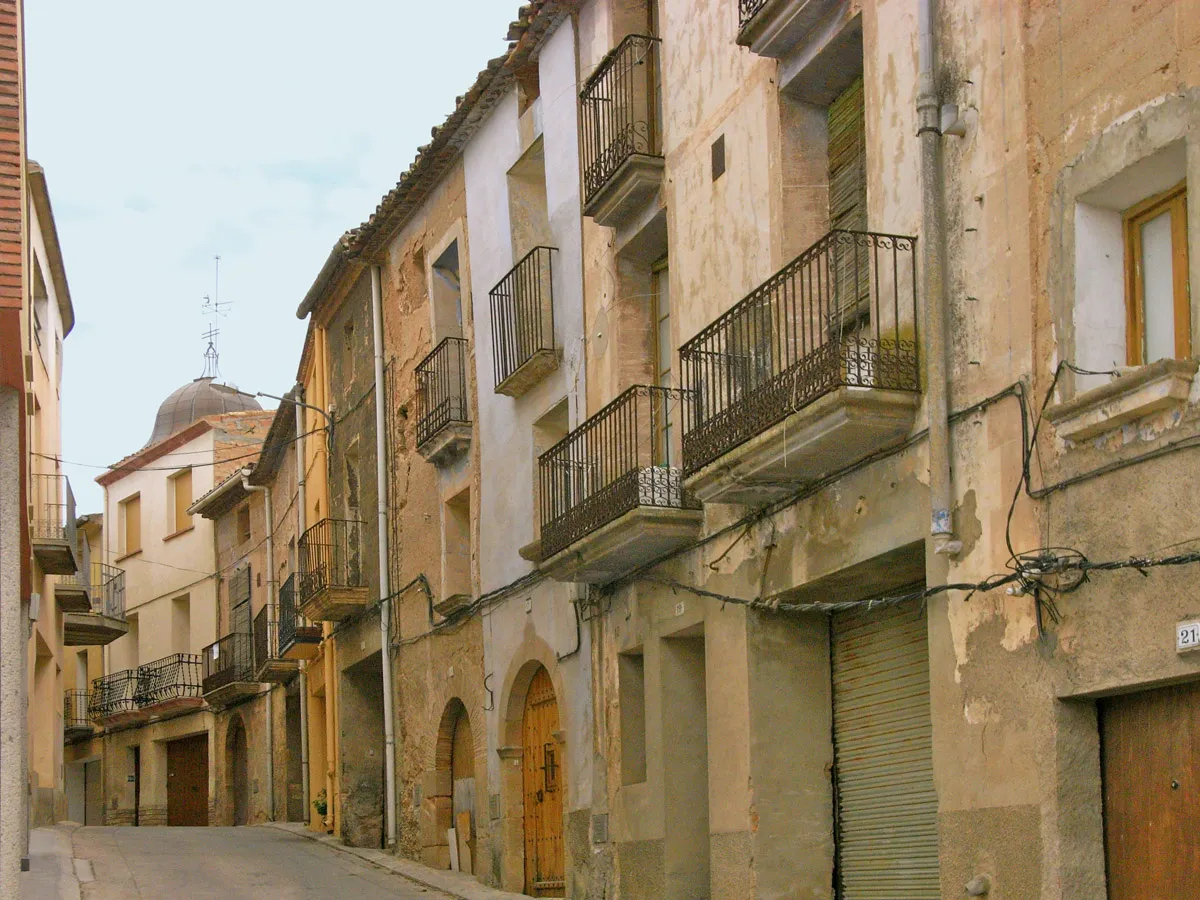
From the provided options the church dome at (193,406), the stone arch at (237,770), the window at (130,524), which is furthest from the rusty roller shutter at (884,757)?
the church dome at (193,406)

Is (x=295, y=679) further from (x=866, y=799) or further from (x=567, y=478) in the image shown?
(x=866, y=799)

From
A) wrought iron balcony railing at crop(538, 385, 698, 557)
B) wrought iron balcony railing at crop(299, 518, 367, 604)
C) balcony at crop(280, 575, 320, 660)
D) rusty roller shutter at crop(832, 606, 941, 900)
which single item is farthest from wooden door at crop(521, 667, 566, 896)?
balcony at crop(280, 575, 320, 660)

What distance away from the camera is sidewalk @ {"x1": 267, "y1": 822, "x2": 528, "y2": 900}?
59.1ft

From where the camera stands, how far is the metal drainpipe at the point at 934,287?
10367mm

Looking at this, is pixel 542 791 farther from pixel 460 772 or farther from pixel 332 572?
pixel 332 572

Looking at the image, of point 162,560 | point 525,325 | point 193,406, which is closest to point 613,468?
point 525,325

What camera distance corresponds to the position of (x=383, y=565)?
23.4 m

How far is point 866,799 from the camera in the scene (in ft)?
42.0

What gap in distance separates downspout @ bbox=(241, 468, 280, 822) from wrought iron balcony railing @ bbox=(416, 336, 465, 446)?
11.0m

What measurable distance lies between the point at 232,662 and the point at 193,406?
39.3 ft

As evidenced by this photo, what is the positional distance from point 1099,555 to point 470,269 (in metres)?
12.1

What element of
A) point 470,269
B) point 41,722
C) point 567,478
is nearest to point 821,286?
point 567,478

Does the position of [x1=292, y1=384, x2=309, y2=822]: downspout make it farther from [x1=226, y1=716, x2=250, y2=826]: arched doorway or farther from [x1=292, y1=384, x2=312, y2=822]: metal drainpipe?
[x1=226, y1=716, x2=250, y2=826]: arched doorway

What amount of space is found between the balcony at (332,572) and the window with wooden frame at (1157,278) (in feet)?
53.1
